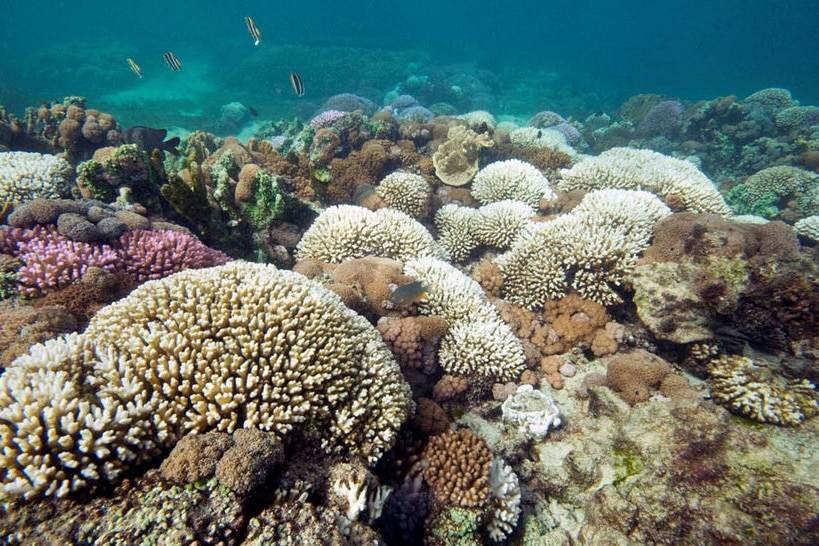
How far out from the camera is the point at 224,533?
1953 mm

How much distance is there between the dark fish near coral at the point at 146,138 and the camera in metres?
9.27

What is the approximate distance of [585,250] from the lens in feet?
18.0

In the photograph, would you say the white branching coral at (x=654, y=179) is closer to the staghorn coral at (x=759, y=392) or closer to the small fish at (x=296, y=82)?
the staghorn coral at (x=759, y=392)

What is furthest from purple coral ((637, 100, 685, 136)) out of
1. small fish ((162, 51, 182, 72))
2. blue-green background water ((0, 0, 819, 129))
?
small fish ((162, 51, 182, 72))

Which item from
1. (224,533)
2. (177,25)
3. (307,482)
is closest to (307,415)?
(307,482)

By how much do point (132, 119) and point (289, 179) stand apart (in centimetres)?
2083

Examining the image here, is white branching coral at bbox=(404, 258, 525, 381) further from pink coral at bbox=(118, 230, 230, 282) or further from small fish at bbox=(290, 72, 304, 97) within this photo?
small fish at bbox=(290, 72, 304, 97)

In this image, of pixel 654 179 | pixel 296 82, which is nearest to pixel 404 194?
pixel 654 179

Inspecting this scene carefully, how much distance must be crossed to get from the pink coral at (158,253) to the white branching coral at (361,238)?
5.54 ft

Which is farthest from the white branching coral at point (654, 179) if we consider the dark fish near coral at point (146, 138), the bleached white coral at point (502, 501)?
the dark fish near coral at point (146, 138)

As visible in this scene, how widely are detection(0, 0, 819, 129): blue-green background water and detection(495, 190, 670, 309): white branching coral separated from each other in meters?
22.0

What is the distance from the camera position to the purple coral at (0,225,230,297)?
394 cm

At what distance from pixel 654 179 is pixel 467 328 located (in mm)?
5656

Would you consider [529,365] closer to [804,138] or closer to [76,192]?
[76,192]
